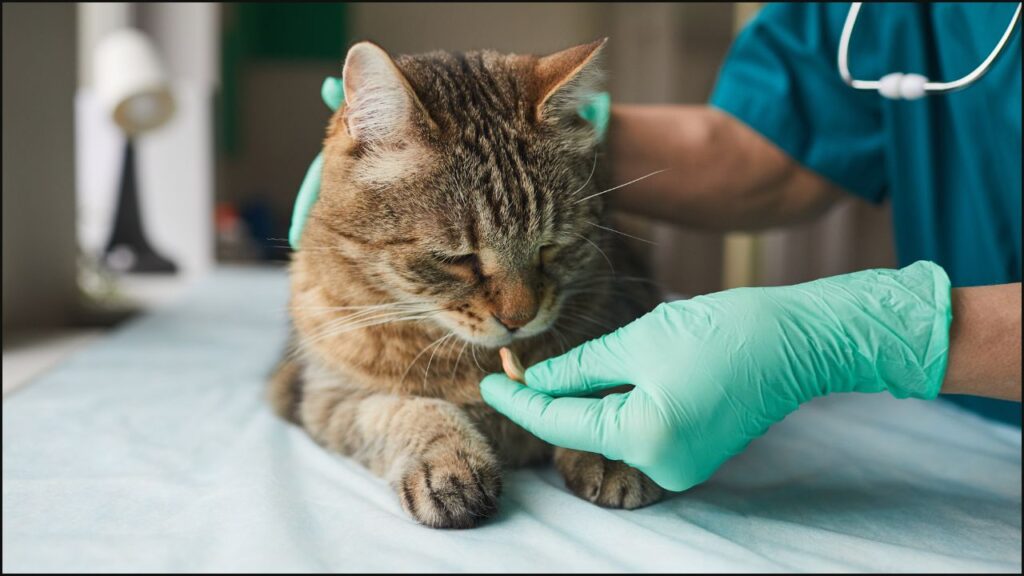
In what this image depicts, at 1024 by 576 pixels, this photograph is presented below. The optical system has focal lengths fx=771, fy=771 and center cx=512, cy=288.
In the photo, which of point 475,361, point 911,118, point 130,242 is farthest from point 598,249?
point 130,242

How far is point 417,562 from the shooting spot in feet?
2.07

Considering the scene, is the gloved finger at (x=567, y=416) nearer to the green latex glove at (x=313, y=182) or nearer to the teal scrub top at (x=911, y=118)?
the green latex glove at (x=313, y=182)

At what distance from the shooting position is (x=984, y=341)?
2.50 feet

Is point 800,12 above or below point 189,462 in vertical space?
above

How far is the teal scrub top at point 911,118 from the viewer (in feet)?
3.66

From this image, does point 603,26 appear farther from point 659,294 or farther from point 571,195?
point 571,195

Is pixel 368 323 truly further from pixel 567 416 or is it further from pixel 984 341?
pixel 984 341

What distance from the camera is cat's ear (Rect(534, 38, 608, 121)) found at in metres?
0.86

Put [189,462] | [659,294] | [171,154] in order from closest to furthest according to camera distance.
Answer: [189,462] → [659,294] → [171,154]

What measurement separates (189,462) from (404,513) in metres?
0.30

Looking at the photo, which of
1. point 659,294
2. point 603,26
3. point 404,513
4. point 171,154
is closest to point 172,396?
point 404,513

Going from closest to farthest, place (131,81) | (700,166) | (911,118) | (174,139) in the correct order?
(911,118)
(700,166)
(131,81)
(174,139)

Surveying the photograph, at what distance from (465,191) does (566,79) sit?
0.17m

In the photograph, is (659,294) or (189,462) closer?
(189,462)
